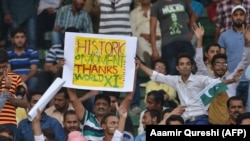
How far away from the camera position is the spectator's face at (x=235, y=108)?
647 inches

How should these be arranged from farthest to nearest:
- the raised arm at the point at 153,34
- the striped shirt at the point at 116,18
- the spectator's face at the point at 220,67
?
1. the striped shirt at the point at 116,18
2. the raised arm at the point at 153,34
3. the spectator's face at the point at 220,67

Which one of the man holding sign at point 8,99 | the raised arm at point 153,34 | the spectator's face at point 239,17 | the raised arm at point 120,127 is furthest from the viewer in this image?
the raised arm at point 153,34

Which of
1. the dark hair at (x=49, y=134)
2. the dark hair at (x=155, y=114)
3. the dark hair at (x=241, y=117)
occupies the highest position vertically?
the dark hair at (x=155, y=114)

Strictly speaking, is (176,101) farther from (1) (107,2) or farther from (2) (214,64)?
(1) (107,2)

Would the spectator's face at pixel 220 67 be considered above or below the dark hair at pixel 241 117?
above

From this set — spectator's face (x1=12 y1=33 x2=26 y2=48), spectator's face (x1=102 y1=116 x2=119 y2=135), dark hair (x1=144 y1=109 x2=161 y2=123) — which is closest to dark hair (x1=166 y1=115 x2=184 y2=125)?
dark hair (x1=144 y1=109 x2=161 y2=123)

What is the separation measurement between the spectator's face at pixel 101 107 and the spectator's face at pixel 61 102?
55cm

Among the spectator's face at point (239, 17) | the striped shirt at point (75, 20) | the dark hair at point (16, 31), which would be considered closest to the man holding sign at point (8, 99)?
the dark hair at point (16, 31)

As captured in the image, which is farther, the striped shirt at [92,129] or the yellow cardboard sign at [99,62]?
the yellow cardboard sign at [99,62]

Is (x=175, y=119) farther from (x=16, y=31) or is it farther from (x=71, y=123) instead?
(x=16, y=31)

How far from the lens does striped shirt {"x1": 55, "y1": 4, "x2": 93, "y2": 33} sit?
19047 millimetres

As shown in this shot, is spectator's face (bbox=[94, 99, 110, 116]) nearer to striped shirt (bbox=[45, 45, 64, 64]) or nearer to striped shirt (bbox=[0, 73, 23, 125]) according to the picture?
striped shirt (bbox=[0, 73, 23, 125])

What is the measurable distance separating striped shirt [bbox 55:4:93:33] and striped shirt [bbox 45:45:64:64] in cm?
44

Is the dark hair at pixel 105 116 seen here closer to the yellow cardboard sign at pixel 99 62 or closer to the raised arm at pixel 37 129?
the yellow cardboard sign at pixel 99 62
